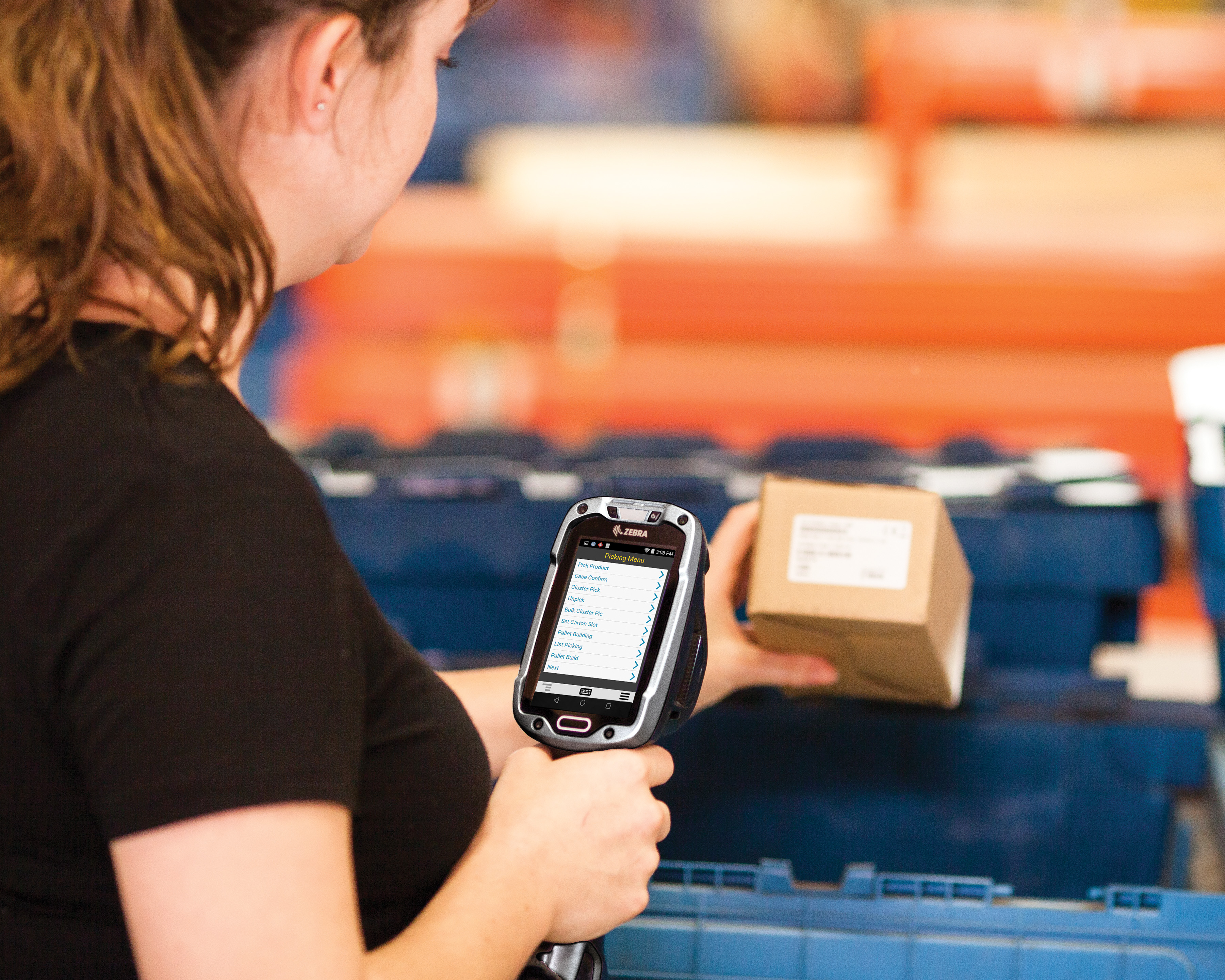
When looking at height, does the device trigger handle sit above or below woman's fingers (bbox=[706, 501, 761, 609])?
below

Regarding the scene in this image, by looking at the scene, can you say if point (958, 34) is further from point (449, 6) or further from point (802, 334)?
point (449, 6)

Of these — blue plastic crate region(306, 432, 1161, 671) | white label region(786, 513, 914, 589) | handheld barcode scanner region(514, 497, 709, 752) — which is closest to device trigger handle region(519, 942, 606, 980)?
handheld barcode scanner region(514, 497, 709, 752)

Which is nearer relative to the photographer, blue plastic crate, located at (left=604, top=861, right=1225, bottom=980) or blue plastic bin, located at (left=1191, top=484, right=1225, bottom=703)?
blue plastic crate, located at (left=604, top=861, right=1225, bottom=980)

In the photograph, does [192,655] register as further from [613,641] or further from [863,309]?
[863,309]

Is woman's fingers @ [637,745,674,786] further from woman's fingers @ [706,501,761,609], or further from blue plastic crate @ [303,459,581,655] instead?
blue plastic crate @ [303,459,581,655]

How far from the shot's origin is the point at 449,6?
59 centimetres

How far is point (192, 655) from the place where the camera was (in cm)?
43

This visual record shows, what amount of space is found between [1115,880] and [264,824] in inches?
39.3

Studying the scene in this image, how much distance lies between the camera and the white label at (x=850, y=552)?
2.81 feet

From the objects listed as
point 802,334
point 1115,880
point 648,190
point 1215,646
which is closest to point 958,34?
point 802,334

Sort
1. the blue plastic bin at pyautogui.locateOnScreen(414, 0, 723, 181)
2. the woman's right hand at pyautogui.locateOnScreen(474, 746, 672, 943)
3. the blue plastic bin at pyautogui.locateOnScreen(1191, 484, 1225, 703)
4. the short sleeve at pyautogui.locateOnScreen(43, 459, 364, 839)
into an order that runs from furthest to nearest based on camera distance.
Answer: the blue plastic bin at pyautogui.locateOnScreen(414, 0, 723, 181) < the blue plastic bin at pyautogui.locateOnScreen(1191, 484, 1225, 703) < the woman's right hand at pyautogui.locateOnScreen(474, 746, 672, 943) < the short sleeve at pyautogui.locateOnScreen(43, 459, 364, 839)

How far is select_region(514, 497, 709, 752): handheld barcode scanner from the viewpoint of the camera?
659 mm

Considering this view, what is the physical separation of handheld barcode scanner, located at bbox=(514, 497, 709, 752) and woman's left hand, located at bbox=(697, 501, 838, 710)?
230mm

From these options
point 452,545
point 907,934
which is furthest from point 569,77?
point 907,934
